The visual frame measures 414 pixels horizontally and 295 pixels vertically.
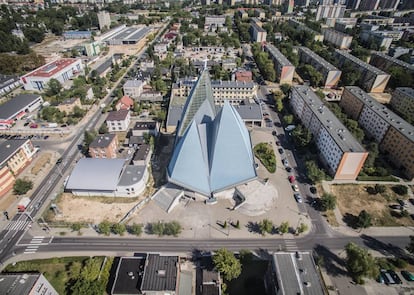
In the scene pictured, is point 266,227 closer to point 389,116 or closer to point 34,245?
point 34,245

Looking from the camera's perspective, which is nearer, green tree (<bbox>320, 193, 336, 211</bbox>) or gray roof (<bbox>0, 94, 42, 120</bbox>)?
green tree (<bbox>320, 193, 336, 211</bbox>)

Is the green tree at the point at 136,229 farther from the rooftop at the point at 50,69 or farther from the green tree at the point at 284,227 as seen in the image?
the rooftop at the point at 50,69


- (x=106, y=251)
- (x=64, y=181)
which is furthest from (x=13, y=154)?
(x=106, y=251)

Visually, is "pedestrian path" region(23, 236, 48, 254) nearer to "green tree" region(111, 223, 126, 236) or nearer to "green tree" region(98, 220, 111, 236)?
"green tree" region(98, 220, 111, 236)

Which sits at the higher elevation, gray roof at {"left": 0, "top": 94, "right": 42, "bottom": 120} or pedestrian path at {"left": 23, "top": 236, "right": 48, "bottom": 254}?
gray roof at {"left": 0, "top": 94, "right": 42, "bottom": 120}

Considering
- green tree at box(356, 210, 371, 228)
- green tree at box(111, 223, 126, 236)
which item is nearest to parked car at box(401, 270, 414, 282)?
green tree at box(356, 210, 371, 228)

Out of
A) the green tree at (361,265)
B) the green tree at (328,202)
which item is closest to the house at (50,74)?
the green tree at (328,202)

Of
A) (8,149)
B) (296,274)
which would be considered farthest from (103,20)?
(296,274)
